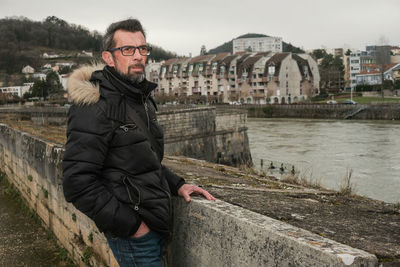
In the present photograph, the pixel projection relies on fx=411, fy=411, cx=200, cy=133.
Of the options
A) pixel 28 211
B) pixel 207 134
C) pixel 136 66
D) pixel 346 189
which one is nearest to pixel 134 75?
pixel 136 66

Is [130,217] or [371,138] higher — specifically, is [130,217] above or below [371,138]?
above

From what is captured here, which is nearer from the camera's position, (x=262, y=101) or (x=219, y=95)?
(x=262, y=101)

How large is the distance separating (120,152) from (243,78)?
77.1 metres

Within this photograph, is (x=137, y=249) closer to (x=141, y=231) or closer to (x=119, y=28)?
(x=141, y=231)

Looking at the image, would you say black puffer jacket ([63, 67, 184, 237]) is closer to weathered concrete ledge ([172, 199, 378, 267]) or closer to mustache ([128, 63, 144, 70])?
mustache ([128, 63, 144, 70])

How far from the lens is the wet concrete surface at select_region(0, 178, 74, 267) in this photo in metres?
5.29

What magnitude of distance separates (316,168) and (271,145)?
31.0 feet

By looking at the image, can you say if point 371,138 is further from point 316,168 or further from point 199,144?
point 199,144

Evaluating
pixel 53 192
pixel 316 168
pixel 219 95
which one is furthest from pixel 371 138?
pixel 219 95

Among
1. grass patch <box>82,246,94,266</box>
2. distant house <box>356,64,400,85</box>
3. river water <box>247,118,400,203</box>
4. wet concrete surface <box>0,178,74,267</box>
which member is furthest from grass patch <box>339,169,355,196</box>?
distant house <box>356,64,400,85</box>

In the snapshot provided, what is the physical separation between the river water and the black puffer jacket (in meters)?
10.4

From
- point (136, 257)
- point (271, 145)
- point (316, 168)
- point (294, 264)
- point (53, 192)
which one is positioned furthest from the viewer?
point (271, 145)

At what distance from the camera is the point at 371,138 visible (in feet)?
103

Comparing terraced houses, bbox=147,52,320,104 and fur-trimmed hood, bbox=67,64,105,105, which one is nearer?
fur-trimmed hood, bbox=67,64,105,105
